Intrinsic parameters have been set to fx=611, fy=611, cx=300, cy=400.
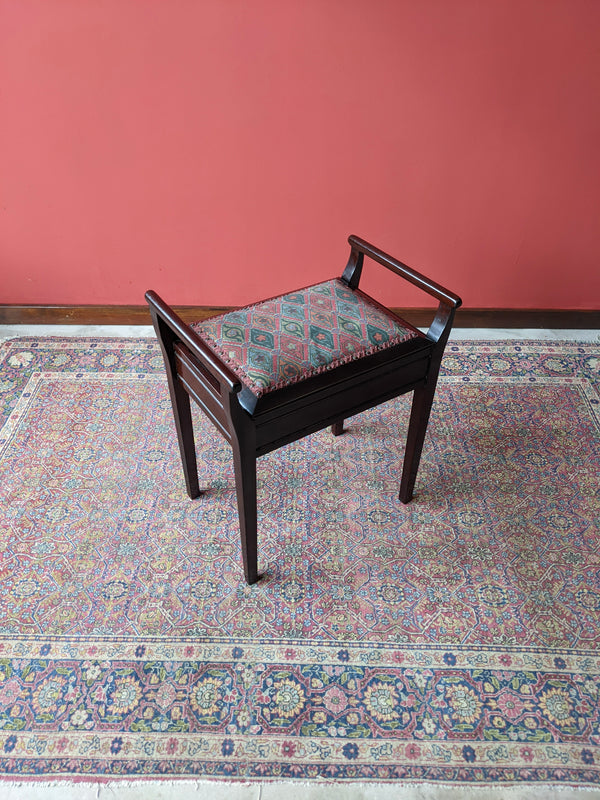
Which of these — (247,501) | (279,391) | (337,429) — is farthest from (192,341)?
(337,429)

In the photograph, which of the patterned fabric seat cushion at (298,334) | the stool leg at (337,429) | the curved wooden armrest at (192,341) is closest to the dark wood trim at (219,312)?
the stool leg at (337,429)

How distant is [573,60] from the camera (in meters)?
2.13

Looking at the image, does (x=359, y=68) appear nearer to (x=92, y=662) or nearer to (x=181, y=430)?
(x=181, y=430)

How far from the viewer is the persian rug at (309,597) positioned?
142cm

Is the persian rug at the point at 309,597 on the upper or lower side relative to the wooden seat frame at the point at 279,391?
lower

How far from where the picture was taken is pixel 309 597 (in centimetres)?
171

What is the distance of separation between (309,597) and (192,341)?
81cm

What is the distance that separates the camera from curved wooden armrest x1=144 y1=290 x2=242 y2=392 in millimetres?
1307

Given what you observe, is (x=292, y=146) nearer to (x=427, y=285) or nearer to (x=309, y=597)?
(x=427, y=285)

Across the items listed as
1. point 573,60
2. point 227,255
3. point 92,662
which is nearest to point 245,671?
point 92,662

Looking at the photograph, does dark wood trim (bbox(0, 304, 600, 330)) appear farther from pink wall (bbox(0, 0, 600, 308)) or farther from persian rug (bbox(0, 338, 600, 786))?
persian rug (bbox(0, 338, 600, 786))

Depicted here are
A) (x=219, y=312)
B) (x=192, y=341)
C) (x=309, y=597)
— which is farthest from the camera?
(x=219, y=312)

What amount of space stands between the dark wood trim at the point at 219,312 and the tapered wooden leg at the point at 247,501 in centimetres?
133

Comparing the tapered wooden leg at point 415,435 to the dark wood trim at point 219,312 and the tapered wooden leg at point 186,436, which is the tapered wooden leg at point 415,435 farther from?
the dark wood trim at point 219,312
